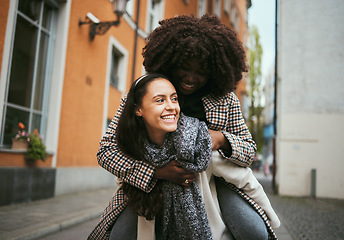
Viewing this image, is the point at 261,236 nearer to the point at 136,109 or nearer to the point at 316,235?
the point at 136,109

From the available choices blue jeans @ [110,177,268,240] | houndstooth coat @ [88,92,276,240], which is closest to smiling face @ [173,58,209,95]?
houndstooth coat @ [88,92,276,240]

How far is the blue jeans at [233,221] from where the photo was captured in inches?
79.1

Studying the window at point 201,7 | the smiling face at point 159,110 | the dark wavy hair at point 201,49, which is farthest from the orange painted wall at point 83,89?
the window at point 201,7

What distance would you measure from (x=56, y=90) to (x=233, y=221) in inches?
248

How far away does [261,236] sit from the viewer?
1993 mm

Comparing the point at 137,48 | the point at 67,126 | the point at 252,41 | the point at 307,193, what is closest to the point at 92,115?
the point at 67,126

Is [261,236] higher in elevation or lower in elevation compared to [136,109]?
lower

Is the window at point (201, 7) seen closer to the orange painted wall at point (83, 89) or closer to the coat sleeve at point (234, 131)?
the orange painted wall at point (83, 89)

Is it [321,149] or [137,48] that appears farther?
[137,48]

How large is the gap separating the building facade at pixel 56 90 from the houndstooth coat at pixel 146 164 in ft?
8.48

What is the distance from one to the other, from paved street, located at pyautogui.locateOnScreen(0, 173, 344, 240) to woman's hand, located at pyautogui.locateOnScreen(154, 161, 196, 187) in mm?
2535

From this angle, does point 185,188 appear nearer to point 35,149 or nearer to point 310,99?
point 35,149

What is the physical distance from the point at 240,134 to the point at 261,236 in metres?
0.63

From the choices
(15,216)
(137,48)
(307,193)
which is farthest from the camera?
(137,48)
